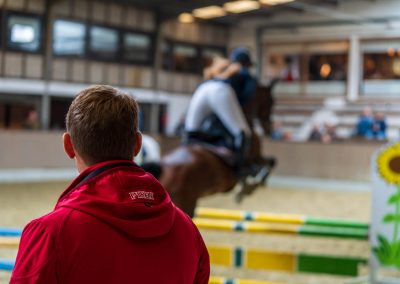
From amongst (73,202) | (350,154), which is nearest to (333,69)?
(350,154)

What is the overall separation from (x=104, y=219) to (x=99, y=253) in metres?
0.07

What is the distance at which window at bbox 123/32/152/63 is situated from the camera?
22.6m

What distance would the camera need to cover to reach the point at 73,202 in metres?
1.32

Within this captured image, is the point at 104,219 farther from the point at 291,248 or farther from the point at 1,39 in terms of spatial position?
the point at 1,39

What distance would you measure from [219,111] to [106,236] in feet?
12.8

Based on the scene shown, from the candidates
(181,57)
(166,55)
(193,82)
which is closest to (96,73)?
(166,55)

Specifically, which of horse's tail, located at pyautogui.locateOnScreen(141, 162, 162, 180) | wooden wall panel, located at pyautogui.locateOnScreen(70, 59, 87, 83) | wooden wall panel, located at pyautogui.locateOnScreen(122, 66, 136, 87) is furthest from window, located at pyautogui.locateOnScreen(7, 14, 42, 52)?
horse's tail, located at pyautogui.locateOnScreen(141, 162, 162, 180)

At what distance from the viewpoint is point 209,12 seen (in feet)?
69.2

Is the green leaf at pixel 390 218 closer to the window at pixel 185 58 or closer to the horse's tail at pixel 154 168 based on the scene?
the horse's tail at pixel 154 168

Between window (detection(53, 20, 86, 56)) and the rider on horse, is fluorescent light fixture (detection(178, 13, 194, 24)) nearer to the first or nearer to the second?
window (detection(53, 20, 86, 56))

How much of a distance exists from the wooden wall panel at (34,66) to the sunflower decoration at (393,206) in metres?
15.7

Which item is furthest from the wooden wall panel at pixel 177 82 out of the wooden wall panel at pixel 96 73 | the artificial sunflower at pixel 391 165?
the artificial sunflower at pixel 391 165

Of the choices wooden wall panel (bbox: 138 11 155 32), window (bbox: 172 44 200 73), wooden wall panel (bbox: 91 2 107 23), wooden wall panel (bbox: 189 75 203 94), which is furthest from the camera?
wooden wall panel (bbox: 189 75 203 94)

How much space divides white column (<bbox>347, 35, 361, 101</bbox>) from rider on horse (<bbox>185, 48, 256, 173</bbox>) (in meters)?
18.5
